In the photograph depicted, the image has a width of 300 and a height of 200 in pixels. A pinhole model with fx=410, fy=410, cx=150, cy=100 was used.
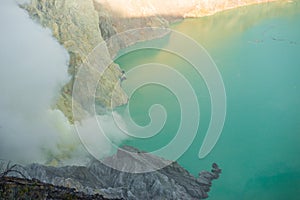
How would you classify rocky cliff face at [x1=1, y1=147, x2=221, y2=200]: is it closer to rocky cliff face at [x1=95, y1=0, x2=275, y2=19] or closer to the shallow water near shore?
the shallow water near shore

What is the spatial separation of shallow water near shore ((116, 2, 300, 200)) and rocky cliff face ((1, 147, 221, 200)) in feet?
1.73

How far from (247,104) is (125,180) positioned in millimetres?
6772

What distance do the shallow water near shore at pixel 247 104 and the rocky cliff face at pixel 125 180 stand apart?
529mm

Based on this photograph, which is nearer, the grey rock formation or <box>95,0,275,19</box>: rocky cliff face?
the grey rock formation

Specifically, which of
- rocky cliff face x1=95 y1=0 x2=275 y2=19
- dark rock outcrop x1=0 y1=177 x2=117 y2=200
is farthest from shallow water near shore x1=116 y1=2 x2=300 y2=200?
dark rock outcrop x1=0 y1=177 x2=117 y2=200

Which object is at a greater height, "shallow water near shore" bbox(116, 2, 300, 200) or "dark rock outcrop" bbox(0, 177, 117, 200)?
"shallow water near shore" bbox(116, 2, 300, 200)

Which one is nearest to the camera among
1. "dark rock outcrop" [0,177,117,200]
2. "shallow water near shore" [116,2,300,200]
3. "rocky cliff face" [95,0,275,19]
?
"dark rock outcrop" [0,177,117,200]

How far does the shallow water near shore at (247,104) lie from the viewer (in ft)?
36.1

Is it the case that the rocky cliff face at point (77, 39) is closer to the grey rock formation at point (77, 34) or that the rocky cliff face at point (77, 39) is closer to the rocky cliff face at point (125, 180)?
the grey rock formation at point (77, 34)

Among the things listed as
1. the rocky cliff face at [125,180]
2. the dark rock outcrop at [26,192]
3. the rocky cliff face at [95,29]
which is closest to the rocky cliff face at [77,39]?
the rocky cliff face at [95,29]

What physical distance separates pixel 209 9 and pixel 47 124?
770 inches

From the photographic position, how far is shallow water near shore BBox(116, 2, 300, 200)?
11000 mm

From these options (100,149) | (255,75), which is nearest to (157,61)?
(255,75)

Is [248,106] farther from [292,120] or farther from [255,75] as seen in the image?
[255,75]
